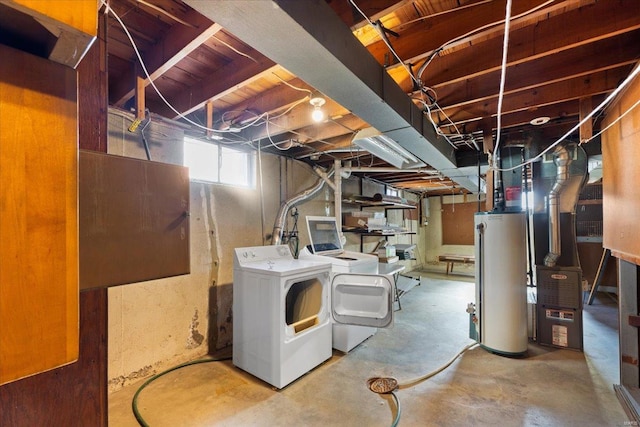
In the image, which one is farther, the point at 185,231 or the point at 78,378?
the point at 185,231

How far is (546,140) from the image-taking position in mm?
3164

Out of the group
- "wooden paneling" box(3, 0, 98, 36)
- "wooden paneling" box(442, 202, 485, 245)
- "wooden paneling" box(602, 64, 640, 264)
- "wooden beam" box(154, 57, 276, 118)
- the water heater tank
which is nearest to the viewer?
"wooden paneling" box(3, 0, 98, 36)

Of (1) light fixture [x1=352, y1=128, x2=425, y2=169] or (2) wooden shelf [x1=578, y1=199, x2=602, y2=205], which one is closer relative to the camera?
(1) light fixture [x1=352, y1=128, x2=425, y2=169]

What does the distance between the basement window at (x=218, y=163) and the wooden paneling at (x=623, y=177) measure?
3.13 m

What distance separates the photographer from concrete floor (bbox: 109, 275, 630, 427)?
1896mm

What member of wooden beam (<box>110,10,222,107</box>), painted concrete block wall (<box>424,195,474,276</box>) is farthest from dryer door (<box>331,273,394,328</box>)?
painted concrete block wall (<box>424,195,474,276</box>)

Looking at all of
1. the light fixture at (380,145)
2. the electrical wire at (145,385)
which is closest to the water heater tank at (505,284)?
the light fixture at (380,145)

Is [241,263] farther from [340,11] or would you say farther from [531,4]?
[531,4]

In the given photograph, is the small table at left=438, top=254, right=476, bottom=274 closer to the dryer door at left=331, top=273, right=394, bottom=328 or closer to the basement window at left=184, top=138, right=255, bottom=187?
the dryer door at left=331, top=273, right=394, bottom=328

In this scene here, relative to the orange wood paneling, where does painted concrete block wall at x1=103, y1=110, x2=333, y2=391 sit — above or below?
below

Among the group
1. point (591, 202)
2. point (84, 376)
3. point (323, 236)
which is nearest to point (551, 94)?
point (323, 236)

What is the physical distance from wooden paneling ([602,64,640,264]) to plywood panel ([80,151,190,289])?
2414mm

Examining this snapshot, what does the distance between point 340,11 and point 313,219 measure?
2257 mm

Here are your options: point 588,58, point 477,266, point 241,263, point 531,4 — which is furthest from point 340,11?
point 477,266
